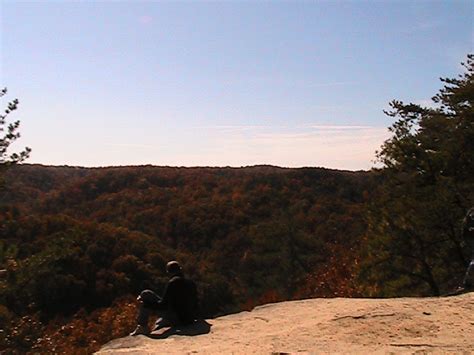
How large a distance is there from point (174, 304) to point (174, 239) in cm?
3410

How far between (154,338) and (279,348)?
1906 mm

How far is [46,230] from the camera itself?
29125 millimetres

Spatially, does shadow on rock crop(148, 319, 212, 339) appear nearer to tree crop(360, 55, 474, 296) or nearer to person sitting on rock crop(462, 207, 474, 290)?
person sitting on rock crop(462, 207, 474, 290)

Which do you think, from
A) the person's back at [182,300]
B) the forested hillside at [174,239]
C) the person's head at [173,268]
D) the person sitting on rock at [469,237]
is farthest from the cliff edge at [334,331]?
the forested hillside at [174,239]

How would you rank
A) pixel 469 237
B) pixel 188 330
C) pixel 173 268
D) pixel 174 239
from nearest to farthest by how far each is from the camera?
1. pixel 188 330
2. pixel 173 268
3. pixel 469 237
4. pixel 174 239

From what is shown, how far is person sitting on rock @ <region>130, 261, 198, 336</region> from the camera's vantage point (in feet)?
26.0

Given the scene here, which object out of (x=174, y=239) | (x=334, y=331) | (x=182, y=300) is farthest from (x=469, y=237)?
(x=174, y=239)

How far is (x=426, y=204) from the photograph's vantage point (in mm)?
15523

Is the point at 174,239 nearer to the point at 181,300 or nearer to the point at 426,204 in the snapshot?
the point at 426,204

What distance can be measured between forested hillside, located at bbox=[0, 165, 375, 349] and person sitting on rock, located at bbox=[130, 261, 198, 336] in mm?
5387

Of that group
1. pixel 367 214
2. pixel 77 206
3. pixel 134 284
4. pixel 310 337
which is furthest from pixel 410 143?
pixel 77 206

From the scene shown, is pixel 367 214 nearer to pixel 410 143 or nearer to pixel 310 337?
pixel 410 143

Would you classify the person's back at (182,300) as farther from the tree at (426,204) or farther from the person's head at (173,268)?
the tree at (426,204)

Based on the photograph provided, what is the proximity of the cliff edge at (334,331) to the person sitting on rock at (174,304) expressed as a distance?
21cm
